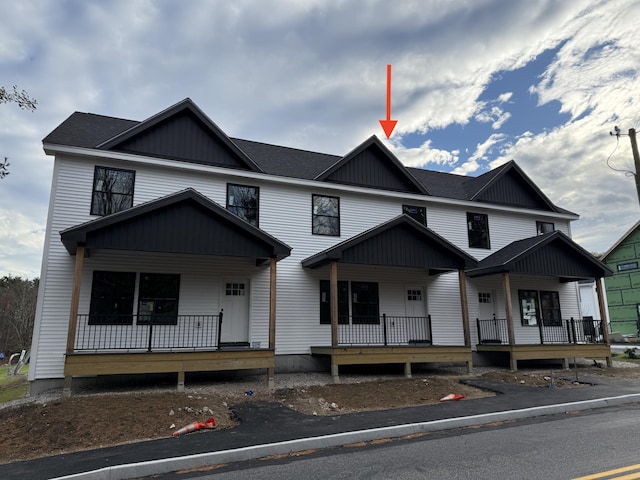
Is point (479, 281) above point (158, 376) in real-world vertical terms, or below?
above

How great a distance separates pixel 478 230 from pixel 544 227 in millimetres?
3728

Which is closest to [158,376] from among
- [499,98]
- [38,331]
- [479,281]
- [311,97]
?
[38,331]

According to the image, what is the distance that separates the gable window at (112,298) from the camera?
11.5 meters

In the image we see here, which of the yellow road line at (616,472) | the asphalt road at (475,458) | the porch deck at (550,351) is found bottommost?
the asphalt road at (475,458)

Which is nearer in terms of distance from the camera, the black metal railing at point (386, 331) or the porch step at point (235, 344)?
the porch step at point (235, 344)

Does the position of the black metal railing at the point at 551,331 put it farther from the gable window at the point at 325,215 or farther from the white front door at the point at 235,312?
the white front door at the point at 235,312

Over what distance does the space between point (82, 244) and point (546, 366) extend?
16708mm

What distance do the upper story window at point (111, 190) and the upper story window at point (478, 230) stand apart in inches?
506

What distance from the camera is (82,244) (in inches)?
398

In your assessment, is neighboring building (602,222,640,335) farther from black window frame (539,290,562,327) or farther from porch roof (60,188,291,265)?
porch roof (60,188,291,265)

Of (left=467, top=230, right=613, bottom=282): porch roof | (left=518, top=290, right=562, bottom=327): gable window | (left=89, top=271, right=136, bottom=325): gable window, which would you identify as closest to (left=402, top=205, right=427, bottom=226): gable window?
(left=467, top=230, right=613, bottom=282): porch roof

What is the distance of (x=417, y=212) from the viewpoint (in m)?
16.6

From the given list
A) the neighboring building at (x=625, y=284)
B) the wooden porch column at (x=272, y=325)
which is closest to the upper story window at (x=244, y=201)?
the wooden porch column at (x=272, y=325)

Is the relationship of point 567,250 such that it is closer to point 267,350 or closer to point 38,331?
point 267,350
